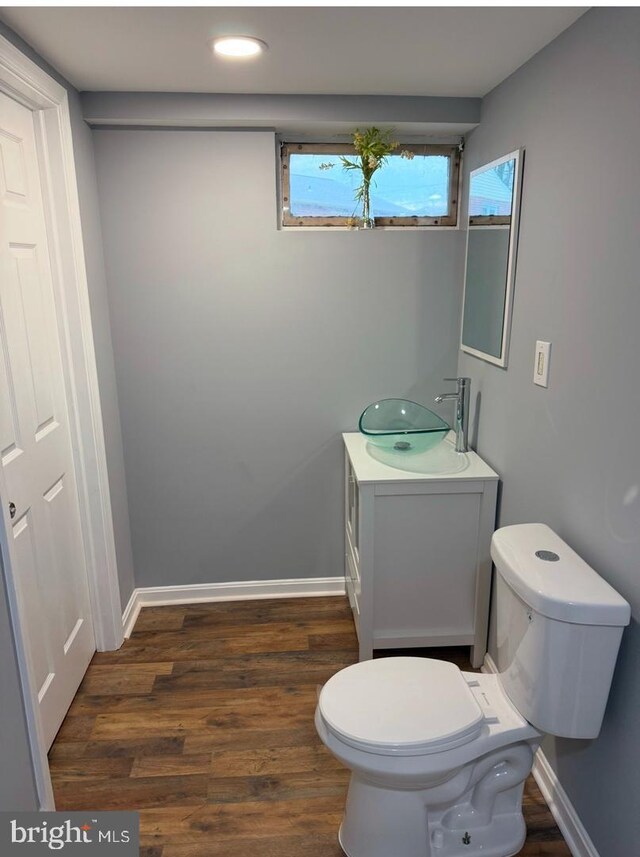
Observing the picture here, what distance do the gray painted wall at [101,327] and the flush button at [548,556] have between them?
1.68 m

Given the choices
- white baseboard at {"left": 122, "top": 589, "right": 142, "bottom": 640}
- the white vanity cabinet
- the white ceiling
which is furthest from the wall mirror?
white baseboard at {"left": 122, "top": 589, "right": 142, "bottom": 640}

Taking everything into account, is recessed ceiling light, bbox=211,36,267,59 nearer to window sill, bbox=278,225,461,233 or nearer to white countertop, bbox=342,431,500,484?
window sill, bbox=278,225,461,233

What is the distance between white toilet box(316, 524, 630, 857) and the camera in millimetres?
1427

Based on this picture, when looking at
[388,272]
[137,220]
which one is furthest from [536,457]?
[137,220]

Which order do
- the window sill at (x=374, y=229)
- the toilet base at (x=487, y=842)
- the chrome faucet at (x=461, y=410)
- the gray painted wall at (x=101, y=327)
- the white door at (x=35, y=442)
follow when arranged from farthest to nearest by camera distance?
the window sill at (x=374, y=229)
the chrome faucet at (x=461, y=410)
the gray painted wall at (x=101, y=327)
the white door at (x=35, y=442)
the toilet base at (x=487, y=842)

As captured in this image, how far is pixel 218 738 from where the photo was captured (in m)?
2.05

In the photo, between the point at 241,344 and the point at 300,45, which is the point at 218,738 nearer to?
the point at 241,344

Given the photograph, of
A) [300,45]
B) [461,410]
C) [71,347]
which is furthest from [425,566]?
[300,45]

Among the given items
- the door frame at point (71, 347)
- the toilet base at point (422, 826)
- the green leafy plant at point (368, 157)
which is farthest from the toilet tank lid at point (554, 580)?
the green leafy plant at point (368, 157)

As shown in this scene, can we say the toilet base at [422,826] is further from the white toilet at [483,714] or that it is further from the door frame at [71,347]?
the door frame at [71,347]

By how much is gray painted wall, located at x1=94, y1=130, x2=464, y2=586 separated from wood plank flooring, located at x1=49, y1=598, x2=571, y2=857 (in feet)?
1.12

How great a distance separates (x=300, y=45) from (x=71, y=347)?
4.13 feet

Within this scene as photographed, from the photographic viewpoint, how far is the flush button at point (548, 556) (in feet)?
5.11

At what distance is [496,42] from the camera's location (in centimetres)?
174
